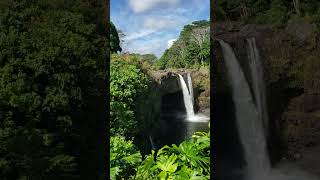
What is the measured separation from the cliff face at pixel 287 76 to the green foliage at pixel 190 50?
15.9 inches

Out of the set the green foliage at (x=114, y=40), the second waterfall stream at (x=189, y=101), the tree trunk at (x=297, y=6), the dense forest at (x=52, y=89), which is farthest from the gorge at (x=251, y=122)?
the dense forest at (x=52, y=89)

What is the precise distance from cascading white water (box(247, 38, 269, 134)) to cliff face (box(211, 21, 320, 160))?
0.06 metres

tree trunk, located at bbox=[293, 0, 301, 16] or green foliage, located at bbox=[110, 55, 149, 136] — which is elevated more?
tree trunk, located at bbox=[293, 0, 301, 16]

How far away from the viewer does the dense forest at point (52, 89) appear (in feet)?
20.6

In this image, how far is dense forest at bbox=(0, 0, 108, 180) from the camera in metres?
6.27

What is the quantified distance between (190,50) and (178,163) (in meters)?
1.95

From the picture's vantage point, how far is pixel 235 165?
6695mm

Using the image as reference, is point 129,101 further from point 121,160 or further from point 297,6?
point 297,6

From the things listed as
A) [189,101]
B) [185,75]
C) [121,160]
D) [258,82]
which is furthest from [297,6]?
[121,160]

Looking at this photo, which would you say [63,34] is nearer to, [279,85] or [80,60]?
[80,60]

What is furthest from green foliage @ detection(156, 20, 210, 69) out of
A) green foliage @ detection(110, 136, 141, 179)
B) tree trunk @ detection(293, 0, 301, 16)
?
green foliage @ detection(110, 136, 141, 179)

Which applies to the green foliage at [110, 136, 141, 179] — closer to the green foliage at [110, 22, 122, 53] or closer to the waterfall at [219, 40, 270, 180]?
the green foliage at [110, 22, 122, 53]

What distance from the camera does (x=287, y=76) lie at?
6906mm

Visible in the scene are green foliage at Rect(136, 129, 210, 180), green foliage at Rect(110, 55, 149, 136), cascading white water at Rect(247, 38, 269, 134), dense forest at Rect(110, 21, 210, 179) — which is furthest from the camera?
green foliage at Rect(110, 55, 149, 136)
